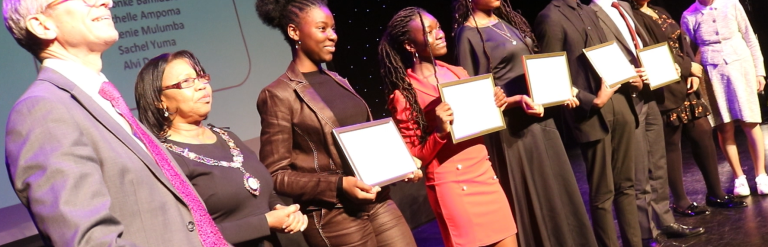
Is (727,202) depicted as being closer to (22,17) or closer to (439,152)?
(439,152)

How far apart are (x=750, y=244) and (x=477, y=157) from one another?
1.83 metres

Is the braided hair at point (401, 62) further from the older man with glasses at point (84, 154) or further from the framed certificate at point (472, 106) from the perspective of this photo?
the older man with glasses at point (84, 154)

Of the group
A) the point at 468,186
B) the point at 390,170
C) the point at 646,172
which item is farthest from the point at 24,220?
the point at 646,172

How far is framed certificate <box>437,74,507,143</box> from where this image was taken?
107 inches

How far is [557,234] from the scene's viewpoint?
3219 millimetres

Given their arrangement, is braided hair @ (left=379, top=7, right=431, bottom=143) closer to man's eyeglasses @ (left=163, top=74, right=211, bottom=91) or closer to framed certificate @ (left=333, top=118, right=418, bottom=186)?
framed certificate @ (left=333, top=118, right=418, bottom=186)

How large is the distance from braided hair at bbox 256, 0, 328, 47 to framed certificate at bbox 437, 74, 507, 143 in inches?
23.5

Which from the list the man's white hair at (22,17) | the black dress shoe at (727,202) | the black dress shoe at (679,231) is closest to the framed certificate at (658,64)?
the black dress shoe at (679,231)

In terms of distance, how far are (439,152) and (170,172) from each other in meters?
1.50

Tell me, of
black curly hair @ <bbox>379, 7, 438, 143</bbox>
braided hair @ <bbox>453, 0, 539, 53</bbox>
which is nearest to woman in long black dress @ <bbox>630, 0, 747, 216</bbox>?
braided hair @ <bbox>453, 0, 539, 53</bbox>

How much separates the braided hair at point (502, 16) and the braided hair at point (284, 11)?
2.85 ft

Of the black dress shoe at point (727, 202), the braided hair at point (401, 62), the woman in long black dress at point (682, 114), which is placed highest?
the braided hair at point (401, 62)

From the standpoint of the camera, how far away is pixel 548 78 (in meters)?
3.11

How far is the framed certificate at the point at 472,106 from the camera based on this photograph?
272 centimetres
